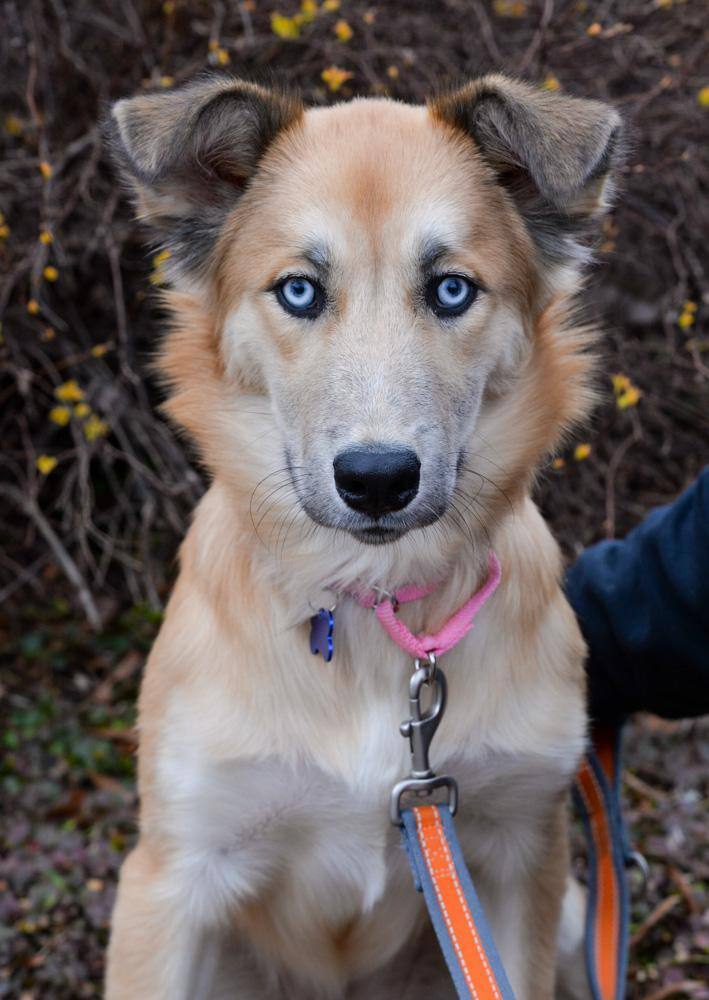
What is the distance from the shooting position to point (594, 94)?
412 centimetres

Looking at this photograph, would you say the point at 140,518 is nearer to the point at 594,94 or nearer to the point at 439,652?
the point at 594,94

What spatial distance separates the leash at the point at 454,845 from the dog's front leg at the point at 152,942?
51 cm

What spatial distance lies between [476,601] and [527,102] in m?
0.98

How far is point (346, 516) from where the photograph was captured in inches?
82.0

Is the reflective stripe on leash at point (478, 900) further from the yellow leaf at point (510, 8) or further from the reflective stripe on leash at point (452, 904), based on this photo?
the yellow leaf at point (510, 8)

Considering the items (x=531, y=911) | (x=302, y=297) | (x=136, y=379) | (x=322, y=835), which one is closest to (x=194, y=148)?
(x=302, y=297)

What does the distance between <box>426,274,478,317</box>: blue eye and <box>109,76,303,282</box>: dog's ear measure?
0.51m

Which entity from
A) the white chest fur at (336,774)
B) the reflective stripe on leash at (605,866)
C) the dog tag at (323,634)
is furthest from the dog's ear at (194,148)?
the reflective stripe on leash at (605,866)

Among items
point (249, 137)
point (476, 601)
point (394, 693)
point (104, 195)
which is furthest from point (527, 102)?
point (104, 195)

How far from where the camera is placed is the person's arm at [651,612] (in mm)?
2590

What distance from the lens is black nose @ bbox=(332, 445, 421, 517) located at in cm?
196

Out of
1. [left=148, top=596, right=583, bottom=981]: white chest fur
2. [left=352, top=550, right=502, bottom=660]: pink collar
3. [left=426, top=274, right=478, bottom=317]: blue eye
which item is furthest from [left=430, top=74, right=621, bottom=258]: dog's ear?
[left=148, top=596, right=583, bottom=981]: white chest fur

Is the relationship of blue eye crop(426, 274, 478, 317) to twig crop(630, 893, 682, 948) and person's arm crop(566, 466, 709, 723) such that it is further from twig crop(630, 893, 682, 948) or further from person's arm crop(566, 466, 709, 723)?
twig crop(630, 893, 682, 948)

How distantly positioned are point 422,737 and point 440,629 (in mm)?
294
